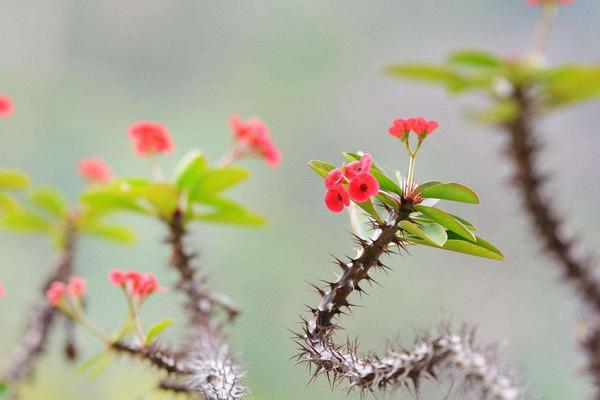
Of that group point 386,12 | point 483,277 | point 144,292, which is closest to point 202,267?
point 144,292

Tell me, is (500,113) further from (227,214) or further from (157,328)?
(157,328)

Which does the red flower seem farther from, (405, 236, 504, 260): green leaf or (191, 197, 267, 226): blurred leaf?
(191, 197, 267, 226): blurred leaf

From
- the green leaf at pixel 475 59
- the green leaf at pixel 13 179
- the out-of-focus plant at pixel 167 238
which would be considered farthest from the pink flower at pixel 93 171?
the green leaf at pixel 475 59

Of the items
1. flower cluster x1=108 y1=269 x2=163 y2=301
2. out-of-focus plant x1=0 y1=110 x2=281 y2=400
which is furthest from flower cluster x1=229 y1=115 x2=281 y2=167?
flower cluster x1=108 y1=269 x2=163 y2=301

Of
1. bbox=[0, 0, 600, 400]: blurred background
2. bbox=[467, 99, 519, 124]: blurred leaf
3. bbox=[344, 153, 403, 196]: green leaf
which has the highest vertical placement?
bbox=[0, 0, 600, 400]: blurred background

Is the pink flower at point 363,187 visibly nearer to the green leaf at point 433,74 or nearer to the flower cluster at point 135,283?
the flower cluster at point 135,283

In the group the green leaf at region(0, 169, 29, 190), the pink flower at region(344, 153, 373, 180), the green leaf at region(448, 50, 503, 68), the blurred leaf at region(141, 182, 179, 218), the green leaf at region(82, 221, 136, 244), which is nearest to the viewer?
the pink flower at region(344, 153, 373, 180)
